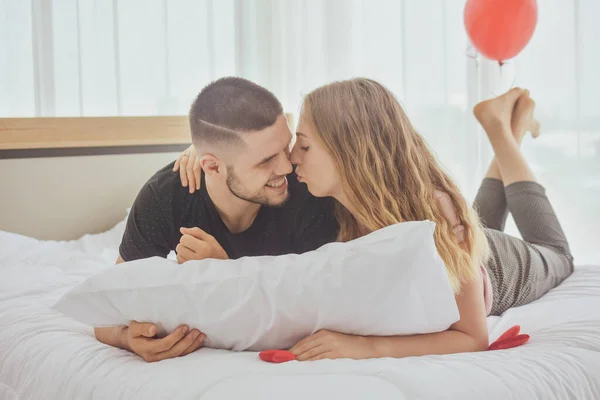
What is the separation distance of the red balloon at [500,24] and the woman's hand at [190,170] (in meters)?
1.23

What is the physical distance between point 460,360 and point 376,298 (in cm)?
16

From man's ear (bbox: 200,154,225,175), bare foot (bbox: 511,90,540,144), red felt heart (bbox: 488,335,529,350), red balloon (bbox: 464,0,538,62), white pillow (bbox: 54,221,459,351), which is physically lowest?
red felt heart (bbox: 488,335,529,350)

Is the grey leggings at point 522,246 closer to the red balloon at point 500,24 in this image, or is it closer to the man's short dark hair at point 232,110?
the red balloon at point 500,24

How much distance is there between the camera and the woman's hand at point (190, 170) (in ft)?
5.41

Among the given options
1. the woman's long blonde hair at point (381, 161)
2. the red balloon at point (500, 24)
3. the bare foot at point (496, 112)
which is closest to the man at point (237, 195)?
the woman's long blonde hair at point (381, 161)

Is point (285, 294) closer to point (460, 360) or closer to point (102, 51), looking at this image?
point (460, 360)

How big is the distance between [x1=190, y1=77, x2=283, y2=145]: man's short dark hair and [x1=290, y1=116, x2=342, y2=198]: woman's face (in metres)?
0.10

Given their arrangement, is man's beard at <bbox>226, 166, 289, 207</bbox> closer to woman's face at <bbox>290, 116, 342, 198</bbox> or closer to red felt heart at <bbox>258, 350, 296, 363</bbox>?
woman's face at <bbox>290, 116, 342, 198</bbox>

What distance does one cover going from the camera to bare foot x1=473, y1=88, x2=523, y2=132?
232cm

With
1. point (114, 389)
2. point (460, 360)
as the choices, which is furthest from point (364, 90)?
point (114, 389)

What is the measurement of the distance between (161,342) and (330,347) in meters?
→ 0.26

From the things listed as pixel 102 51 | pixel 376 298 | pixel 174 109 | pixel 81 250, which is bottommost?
pixel 81 250

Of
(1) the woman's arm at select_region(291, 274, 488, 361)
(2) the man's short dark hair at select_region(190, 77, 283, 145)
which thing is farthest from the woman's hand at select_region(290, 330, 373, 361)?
(2) the man's short dark hair at select_region(190, 77, 283, 145)

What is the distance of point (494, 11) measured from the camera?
7.94 ft
